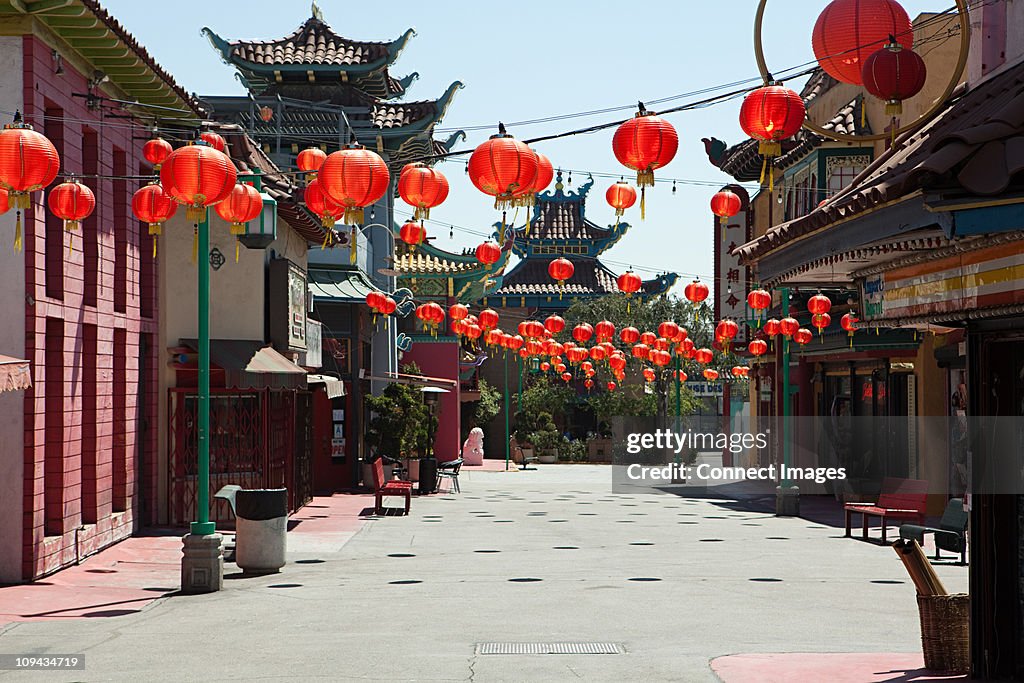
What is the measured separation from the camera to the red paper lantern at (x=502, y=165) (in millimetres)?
12094

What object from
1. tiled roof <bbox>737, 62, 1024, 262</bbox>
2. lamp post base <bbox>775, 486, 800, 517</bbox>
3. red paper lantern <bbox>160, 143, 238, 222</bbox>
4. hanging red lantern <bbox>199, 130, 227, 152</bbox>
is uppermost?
hanging red lantern <bbox>199, 130, 227, 152</bbox>

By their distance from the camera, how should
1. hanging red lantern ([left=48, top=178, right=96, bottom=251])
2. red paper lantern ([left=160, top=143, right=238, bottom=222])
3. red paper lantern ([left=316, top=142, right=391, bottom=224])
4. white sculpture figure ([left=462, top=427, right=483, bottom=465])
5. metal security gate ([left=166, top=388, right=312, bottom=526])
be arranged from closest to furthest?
red paper lantern ([left=316, top=142, right=391, bottom=224]), red paper lantern ([left=160, top=143, right=238, bottom=222]), hanging red lantern ([left=48, top=178, right=96, bottom=251]), metal security gate ([left=166, top=388, right=312, bottom=526]), white sculpture figure ([left=462, top=427, right=483, bottom=465])

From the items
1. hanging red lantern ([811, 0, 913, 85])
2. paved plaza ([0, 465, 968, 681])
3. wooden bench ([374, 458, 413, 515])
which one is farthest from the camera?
wooden bench ([374, 458, 413, 515])

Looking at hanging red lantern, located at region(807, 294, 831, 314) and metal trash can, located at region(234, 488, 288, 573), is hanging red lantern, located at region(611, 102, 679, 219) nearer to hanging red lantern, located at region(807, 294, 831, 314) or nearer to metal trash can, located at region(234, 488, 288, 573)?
metal trash can, located at region(234, 488, 288, 573)

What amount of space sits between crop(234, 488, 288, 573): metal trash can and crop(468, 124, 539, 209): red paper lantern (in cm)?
759

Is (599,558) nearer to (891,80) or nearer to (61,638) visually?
(61,638)

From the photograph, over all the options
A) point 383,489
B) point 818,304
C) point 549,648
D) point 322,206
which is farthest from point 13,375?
point 818,304

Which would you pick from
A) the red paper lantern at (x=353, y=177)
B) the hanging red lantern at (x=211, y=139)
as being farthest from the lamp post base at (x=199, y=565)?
the red paper lantern at (x=353, y=177)

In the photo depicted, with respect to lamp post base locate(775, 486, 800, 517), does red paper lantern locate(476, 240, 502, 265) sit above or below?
above

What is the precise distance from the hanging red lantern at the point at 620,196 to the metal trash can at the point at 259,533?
6.33 metres

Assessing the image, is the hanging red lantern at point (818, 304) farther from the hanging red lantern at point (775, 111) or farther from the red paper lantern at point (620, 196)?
the hanging red lantern at point (775, 111)

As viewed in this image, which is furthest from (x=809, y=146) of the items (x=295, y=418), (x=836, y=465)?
(x=295, y=418)

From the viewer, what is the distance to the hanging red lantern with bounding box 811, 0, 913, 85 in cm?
841

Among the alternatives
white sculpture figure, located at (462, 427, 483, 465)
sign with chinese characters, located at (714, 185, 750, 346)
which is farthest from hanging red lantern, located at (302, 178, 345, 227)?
white sculpture figure, located at (462, 427, 483, 465)
